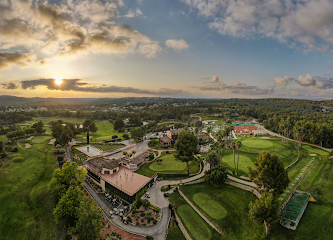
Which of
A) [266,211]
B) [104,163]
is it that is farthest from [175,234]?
[104,163]

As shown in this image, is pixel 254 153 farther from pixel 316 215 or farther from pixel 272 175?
pixel 272 175

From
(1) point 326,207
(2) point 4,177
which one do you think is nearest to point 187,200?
(1) point 326,207

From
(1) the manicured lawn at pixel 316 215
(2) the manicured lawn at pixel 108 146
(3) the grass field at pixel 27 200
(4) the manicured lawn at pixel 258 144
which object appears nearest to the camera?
(1) the manicured lawn at pixel 316 215

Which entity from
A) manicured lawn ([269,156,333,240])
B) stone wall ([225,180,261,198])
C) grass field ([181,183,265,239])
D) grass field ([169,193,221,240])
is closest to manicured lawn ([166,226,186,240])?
grass field ([169,193,221,240])

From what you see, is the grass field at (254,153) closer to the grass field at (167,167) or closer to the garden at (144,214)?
the grass field at (167,167)

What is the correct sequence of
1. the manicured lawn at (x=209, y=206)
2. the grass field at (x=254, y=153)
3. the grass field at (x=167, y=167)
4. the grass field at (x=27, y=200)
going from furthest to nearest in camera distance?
the grass field at (x=254, y=153) < the grass field at (x=167, y=167) < the manicured lawn at (x=209, y=206) < the grass field at (x=27, y=200)

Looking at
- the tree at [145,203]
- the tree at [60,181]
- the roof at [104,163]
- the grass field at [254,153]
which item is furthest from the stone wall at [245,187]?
the tree at [60,181]
